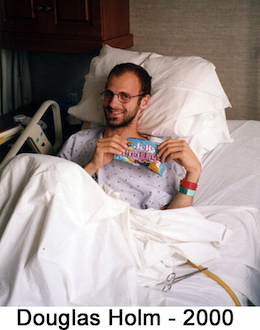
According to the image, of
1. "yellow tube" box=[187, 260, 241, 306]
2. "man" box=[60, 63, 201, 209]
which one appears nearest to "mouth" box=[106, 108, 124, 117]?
"man" box=[60, 63, 201, 209]

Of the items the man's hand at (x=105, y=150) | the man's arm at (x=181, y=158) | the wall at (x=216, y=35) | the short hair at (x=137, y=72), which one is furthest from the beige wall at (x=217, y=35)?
the man's hand at (x=105, y=150)

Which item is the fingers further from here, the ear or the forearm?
the ear

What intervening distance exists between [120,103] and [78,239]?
29.8 inches

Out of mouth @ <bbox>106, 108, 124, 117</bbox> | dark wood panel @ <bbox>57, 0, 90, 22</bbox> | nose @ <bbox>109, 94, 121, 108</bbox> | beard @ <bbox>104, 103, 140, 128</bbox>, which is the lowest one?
beard @ <bbox>104, 103, 140, 128</bbox>

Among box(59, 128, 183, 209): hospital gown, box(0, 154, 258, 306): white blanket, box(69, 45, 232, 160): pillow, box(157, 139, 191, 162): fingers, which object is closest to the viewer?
box(0, 154, 258, 306): white blanket

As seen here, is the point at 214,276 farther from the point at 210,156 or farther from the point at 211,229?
the point at 210,156

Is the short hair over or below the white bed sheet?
over

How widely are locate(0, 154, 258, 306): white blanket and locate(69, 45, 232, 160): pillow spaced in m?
0.60

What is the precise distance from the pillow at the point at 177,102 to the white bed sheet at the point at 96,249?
0.58 meters

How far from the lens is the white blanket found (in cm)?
104

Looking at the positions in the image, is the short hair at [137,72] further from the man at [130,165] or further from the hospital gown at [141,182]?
the hospital gown at [141,182]

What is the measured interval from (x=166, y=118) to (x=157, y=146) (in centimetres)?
34

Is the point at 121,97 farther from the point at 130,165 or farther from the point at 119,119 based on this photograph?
the point at 130,165

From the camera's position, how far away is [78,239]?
3.76 ft
